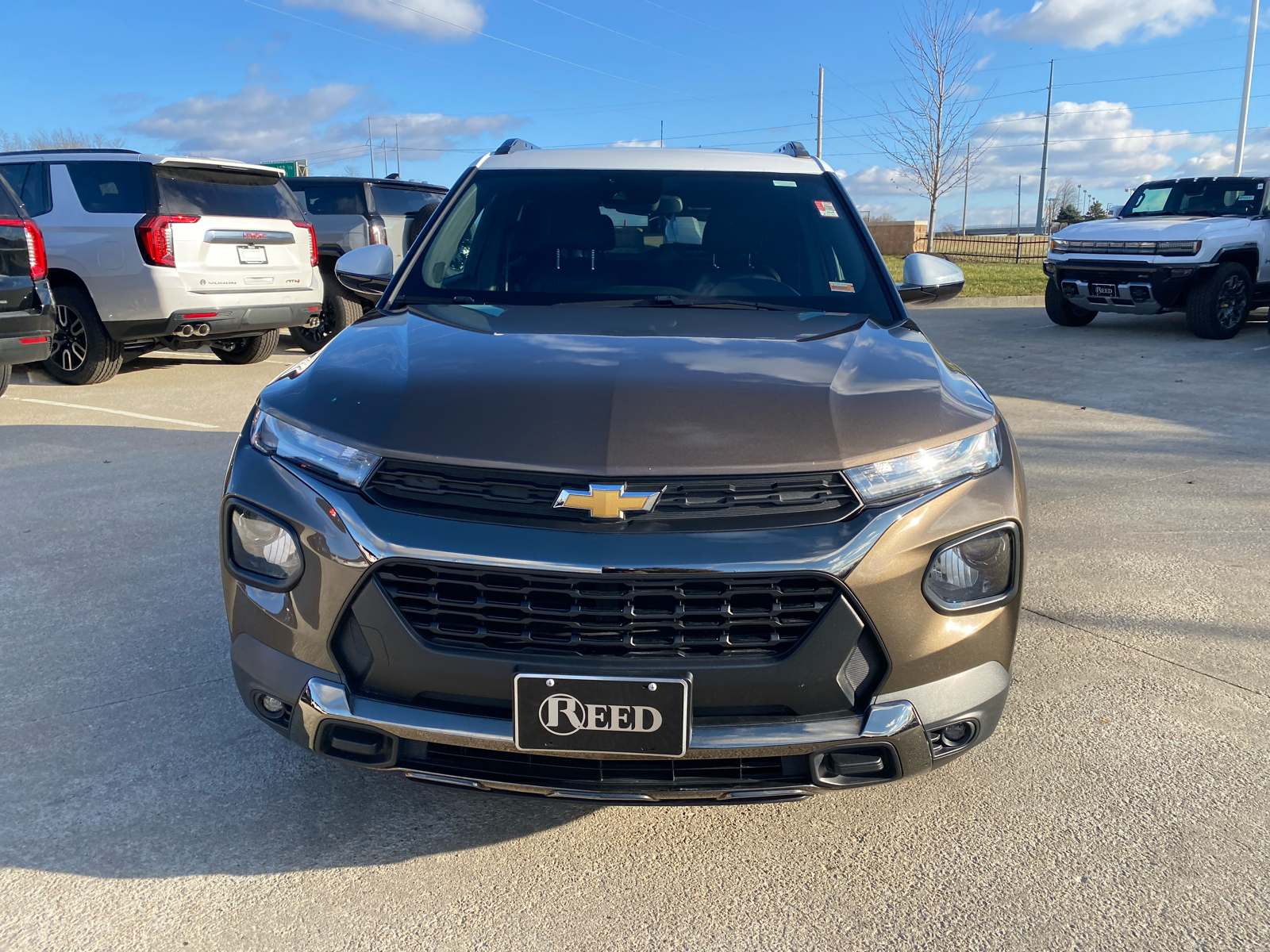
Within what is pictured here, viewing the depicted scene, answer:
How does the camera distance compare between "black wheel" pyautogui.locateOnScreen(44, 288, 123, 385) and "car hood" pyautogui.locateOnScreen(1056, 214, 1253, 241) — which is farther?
"car hood" pyautogui.locateOnScreen(1056, 214, 1253, 241)

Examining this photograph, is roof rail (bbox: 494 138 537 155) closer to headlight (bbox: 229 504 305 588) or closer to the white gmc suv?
headlight (bbox: 229 504 305 588)

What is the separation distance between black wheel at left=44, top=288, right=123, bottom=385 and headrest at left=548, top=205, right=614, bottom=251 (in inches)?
247

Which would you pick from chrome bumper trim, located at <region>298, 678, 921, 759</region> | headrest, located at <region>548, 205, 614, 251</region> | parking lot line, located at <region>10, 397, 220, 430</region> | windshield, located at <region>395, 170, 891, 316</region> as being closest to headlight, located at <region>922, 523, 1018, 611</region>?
chrome bumper trim, located at <region>298, 678, 921, 759</region>

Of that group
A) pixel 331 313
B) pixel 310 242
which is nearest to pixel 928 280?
pixel 310 242

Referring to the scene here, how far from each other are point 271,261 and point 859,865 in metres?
7.97

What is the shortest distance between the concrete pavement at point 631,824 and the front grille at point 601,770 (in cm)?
33

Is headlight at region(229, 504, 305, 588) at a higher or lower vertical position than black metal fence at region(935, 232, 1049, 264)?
lower

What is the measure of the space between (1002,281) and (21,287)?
17499 mm

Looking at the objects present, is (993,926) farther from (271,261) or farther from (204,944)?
(271,261)

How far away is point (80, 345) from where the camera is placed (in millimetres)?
8352

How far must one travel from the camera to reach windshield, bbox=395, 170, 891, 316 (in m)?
3.17

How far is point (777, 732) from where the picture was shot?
1905mm

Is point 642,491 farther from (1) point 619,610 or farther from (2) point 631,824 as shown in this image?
(2) point 631,824

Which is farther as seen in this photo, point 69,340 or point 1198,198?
point 1198,198
